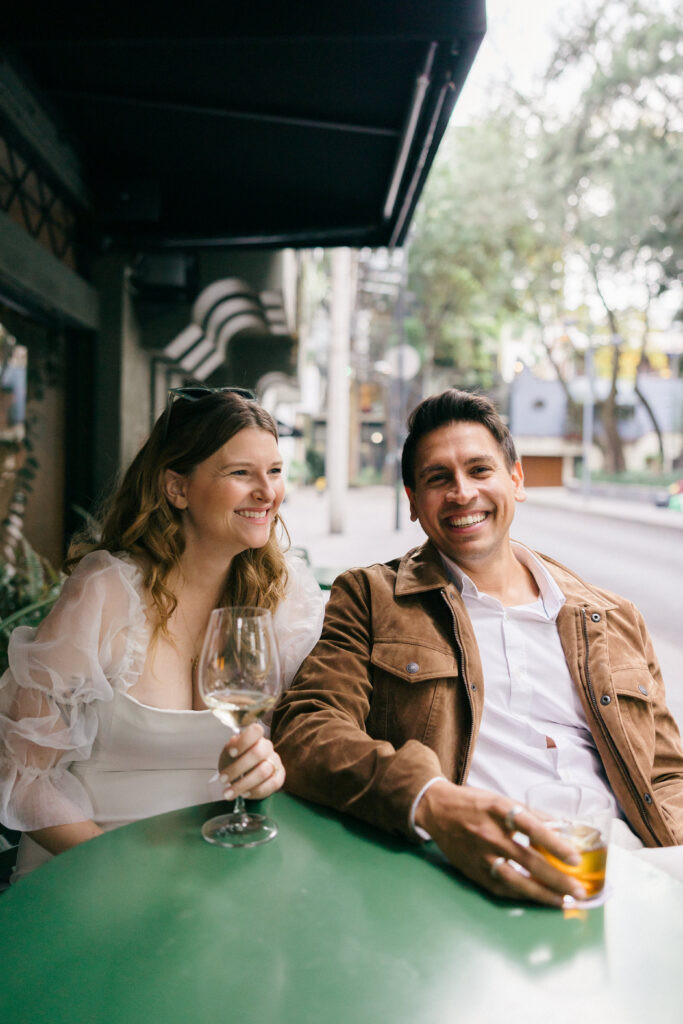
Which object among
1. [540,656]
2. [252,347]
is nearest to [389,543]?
[252,347]

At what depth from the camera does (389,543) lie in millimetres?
12344

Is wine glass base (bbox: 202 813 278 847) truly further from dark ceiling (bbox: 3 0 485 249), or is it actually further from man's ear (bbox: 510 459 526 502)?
dark ceiling (bbox: 3 0 485 249)

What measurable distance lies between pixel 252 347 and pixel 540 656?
9489mm

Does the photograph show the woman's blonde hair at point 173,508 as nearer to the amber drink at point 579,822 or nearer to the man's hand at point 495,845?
the man's hand at point 495,845

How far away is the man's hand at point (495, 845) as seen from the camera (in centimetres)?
101

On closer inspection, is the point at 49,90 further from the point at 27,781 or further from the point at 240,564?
the point at 27,781

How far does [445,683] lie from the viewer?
1726mm

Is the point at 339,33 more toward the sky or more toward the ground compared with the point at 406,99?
more toward the ground

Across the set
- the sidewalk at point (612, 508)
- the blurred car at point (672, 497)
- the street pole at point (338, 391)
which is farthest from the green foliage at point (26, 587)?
the street pole at point (338, 391)

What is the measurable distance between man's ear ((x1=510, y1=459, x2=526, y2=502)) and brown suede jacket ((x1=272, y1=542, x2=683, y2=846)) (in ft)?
0.87

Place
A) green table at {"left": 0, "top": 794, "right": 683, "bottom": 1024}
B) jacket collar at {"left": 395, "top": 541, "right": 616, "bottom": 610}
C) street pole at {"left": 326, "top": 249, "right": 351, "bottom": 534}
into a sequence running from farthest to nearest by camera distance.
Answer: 1. street pole at {"left": 326, "top": 249, "right": 351, "bottom": 534}
2. jacket collar at {"left": 395, "top": 541, "right": 616, "bottom": 610}
3. green table at {"left": 0, "top": 794, "right": 683, "bottom": 1024}

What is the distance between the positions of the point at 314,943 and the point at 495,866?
266 mm

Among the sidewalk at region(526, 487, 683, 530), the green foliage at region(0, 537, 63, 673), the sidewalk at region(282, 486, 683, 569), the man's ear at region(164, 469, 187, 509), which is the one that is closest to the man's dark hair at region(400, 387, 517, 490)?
the man's ear at region(164, 469, 187, 509)

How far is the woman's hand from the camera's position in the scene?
4.04 ft
